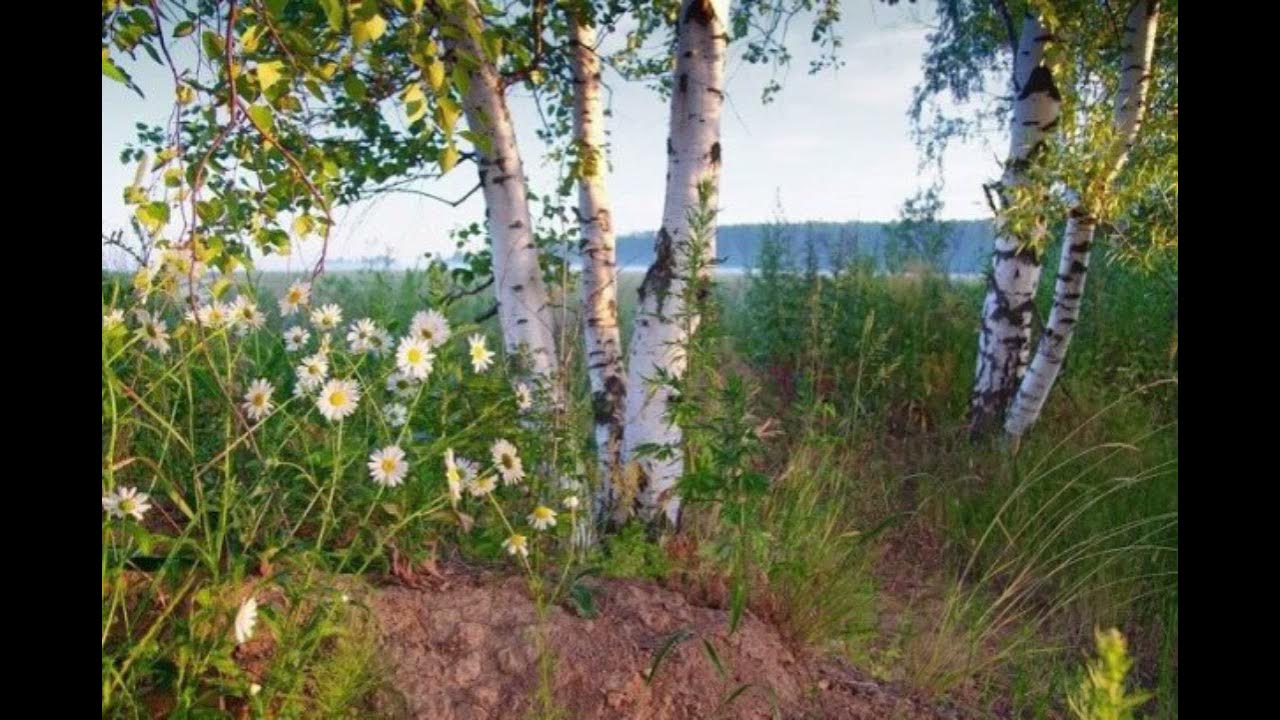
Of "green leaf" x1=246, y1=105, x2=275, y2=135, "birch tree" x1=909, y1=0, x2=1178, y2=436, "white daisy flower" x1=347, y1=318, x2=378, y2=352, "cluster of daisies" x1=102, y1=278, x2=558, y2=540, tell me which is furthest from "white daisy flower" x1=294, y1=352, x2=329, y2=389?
"birch tree" x1=909, y1=0, x2=1178, y2=436

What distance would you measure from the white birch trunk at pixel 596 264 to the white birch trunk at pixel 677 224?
1.33ft

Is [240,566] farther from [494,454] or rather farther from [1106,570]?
[1106,570]

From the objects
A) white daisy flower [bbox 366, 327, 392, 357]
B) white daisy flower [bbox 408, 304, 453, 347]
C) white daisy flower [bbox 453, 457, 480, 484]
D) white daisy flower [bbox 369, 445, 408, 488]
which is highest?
white daisy flower [bbox 408, 304, 453, 347]

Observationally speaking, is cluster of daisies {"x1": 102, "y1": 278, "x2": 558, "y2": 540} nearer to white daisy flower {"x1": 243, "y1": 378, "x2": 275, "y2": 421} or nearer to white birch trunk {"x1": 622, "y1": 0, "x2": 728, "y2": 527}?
white daisy flower {"x1": 243, "y1": 378, "x2": 275, "y2": 421}

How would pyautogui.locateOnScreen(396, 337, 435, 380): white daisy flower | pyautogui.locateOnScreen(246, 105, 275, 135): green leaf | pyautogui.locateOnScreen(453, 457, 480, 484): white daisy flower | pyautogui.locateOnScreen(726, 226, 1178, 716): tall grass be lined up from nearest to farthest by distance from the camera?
pyautogui.locateOnScreen(246, 105, 275, 135): green leaf, pyautogui.locateOnScreen(396, 337, 435, 380): white daisy flower, pyautogui.locateOnScreen(453, 457, 480, 484): white daisy flower, pyautogui.locateOnScreen(726, 226, 1178, 716): tall grass

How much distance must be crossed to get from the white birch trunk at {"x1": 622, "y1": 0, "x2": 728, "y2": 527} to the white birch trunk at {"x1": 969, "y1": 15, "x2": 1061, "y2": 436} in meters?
2.28

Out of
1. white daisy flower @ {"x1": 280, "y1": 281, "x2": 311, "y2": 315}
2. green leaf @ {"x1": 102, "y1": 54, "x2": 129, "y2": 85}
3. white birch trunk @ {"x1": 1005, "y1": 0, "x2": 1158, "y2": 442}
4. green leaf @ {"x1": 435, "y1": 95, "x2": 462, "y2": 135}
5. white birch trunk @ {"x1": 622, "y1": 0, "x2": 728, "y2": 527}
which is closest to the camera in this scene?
green leaf @ {"x1": 102, "y1": 54, "x2": 129, "y2": 85}

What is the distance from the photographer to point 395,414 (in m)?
2.88

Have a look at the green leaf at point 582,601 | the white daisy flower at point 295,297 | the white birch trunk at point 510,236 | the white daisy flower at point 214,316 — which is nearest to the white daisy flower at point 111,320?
the white daisy flower at point 214,316

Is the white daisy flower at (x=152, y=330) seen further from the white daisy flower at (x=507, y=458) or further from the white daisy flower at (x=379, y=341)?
the white daisy flower at (x=507, y=458)

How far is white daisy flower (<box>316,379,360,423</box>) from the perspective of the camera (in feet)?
8.12

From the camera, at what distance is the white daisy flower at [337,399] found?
2475 millimetres

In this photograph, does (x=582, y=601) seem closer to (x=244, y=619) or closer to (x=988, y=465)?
(x=244, y=619)
